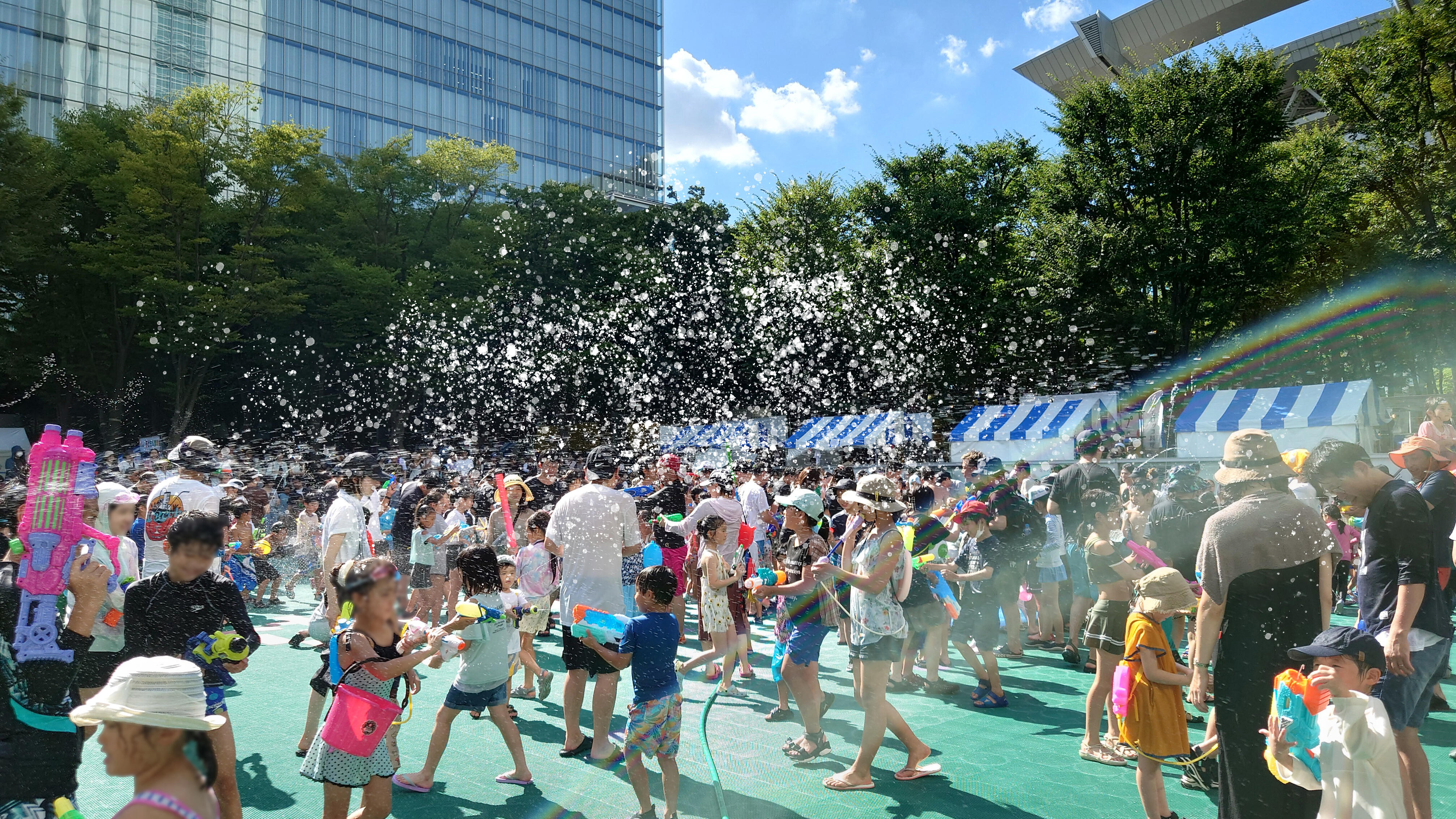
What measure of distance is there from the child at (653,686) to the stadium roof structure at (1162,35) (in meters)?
47.7

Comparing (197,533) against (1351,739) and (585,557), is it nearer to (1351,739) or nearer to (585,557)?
(585,557)

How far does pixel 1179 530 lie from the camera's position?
23.7 feet

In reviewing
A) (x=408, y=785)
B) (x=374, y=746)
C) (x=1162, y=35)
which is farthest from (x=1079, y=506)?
(x=1162, y=35)

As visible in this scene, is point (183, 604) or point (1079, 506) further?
point (1079, 506)

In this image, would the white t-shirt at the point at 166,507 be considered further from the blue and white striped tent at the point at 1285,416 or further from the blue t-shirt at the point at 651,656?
the blue and white striped tent at the point at 1285,416

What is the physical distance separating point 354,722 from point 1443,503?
212 inches

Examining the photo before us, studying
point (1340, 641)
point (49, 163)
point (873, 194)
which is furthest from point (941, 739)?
point (49, 163)

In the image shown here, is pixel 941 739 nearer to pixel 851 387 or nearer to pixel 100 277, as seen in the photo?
pixel 851 387

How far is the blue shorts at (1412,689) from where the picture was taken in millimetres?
4070

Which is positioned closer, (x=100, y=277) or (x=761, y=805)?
(x=761, y=805)

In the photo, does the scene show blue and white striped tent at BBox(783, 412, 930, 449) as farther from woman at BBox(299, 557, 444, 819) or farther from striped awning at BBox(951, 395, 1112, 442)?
woman at BBox(299, 557, 444, 819)

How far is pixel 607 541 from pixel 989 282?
2703 centimetres

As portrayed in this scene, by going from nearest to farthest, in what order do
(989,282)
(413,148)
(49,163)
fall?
(49,163) → (989,282) → (413,148)

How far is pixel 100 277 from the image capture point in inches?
1135
